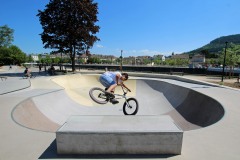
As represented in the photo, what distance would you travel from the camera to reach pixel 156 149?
4281 millimetres

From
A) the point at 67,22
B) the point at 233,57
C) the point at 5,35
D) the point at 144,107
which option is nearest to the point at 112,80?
the point at 144,107

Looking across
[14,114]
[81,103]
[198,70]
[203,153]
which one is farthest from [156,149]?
[198,70]

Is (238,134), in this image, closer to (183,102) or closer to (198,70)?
(183,102)

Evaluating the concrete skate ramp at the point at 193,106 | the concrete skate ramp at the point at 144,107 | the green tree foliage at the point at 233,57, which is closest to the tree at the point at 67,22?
the concrete skate ramp at the point at 144,107

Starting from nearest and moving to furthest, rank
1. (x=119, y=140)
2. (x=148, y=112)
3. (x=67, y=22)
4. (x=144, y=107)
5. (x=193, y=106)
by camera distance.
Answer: (x=119, y=140) < (x=193, y=106) < (x=148, y=112) < (x=144, y=107) < (x=67, y=22)

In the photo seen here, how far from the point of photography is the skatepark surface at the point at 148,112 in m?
4.43

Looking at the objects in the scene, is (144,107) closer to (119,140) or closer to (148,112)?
(148,112)

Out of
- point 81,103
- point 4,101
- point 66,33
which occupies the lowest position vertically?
point 81,103

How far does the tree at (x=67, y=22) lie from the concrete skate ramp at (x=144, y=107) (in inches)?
506

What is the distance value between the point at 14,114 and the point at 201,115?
29.6 ft

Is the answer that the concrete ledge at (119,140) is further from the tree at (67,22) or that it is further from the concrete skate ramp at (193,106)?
the tree at (67,22)

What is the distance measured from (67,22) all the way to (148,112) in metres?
21.1

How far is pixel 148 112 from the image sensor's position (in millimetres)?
13578

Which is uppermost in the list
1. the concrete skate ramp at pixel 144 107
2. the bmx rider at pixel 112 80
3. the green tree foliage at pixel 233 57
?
the green tree foliage at pixel 233 57
